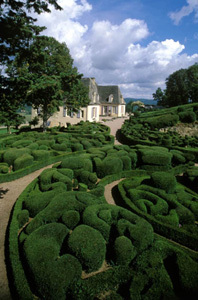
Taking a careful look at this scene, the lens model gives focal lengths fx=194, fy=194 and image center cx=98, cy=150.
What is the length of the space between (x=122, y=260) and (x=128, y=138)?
18.2 m

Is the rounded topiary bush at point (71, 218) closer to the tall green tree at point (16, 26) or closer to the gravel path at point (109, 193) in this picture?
the gravel path at point (109, 193)

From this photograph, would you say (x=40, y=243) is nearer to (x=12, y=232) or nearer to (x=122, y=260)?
(x=12, y=232)

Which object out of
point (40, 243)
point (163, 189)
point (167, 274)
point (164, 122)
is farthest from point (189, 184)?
point (164, 122)

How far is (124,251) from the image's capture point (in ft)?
19.5

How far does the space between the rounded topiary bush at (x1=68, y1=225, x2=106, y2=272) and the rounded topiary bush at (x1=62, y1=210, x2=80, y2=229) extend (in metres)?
0.82

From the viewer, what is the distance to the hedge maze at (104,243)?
200 inches

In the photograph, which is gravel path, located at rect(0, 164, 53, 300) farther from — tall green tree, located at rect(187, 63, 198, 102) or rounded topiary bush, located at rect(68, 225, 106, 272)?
tall green tree, located at rect(187, 63, 198, 102)

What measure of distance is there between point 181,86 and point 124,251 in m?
63.4

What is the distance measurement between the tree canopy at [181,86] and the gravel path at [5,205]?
186 feet

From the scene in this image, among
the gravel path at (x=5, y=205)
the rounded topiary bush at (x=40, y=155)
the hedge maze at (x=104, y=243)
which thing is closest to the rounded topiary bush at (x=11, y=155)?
the rounded topiary bush at (x=40, y=155)

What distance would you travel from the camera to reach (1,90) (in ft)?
21.7

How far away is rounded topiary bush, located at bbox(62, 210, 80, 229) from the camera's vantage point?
7180 millimetres

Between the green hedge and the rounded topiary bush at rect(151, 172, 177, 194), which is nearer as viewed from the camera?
the green hedge

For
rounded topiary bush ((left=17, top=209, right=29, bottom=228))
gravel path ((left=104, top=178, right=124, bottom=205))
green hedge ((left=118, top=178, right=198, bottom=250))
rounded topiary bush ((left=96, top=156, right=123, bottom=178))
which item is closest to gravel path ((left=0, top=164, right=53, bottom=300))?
rounded topiary bush ((left=17, top=209, right=29, bottom=228))
